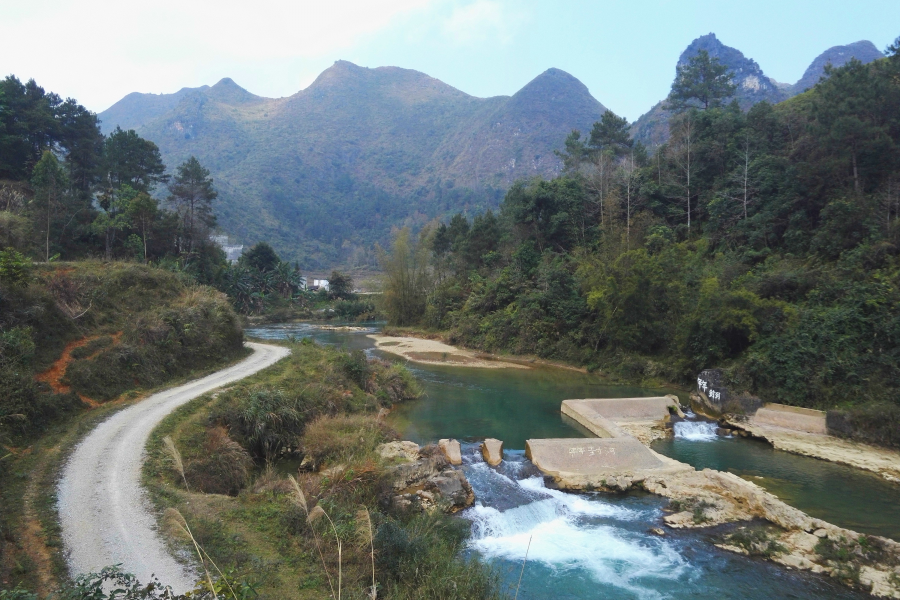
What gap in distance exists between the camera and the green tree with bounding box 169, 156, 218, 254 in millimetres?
44469

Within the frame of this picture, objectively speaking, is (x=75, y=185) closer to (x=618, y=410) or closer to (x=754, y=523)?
(x=618, y=410)

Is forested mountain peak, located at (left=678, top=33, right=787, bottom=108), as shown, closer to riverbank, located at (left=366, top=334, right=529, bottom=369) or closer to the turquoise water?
riverbank, located at (left=366, top=334, right=529, bottom=369)

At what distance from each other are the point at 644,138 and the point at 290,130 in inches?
5703

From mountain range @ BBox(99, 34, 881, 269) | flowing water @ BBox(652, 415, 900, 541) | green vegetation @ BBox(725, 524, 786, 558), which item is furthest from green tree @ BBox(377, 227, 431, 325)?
mountain range @ BBox(99, 34, 881, 269)

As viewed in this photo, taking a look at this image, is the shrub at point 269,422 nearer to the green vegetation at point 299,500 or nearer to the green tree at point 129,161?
the green vegetation at point 299,500

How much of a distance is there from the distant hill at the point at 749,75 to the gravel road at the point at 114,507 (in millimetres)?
96220

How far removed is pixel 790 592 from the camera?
904 cm

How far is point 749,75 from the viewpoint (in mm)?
110375

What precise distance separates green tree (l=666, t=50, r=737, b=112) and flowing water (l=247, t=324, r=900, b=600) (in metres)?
44.9

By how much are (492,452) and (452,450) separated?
1.26m

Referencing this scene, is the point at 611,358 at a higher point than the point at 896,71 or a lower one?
lower

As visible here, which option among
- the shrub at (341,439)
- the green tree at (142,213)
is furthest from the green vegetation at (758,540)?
the green tree at (142,213)

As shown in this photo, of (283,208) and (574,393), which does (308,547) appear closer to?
(574,393)

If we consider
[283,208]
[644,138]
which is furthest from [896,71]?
[283,208]
